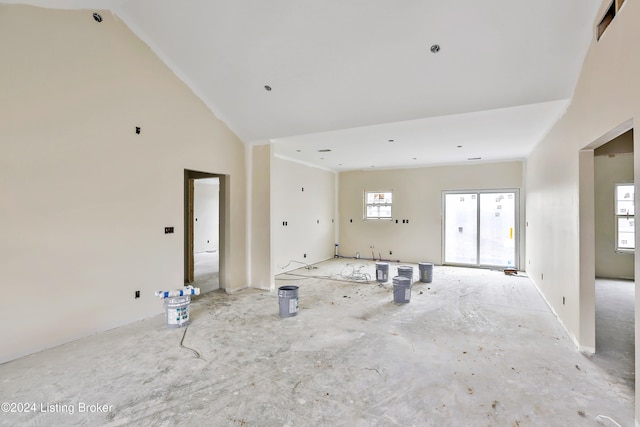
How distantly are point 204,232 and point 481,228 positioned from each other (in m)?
9.32

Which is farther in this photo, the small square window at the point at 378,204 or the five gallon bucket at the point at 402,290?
the small square window at the point at 378,204

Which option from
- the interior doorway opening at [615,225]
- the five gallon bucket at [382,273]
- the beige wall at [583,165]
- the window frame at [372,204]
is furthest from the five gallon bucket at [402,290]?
the window frame at [372,204]

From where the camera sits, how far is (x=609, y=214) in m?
6.43

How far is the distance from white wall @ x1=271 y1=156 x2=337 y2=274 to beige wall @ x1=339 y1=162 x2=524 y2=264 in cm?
54

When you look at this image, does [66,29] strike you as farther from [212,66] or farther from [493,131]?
[493,131]

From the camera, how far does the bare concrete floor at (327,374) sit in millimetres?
2146

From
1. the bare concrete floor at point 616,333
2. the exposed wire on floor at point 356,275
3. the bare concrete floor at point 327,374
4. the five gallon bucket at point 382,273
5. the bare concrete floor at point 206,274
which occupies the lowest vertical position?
the bare concrete floor at point 327,374

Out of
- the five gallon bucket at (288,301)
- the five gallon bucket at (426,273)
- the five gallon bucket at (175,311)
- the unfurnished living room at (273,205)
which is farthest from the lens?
the five gallon bucket at (426,273)

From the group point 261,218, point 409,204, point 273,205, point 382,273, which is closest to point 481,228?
point 409,204

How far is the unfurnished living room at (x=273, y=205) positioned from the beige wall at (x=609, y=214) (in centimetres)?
114

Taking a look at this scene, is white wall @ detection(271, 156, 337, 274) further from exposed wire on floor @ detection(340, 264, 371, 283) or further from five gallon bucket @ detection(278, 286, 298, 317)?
five gallon bucket @ detection(278, 286, 298, 317)

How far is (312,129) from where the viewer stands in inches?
191

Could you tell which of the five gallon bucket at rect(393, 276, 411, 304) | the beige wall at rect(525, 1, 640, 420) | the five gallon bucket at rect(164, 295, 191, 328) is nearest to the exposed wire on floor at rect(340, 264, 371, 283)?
the five gallon bucket at rect(393, 276, 411, 304)

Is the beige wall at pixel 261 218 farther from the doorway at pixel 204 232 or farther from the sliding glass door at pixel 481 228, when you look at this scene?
the sliding glass door at pixel 481 228
